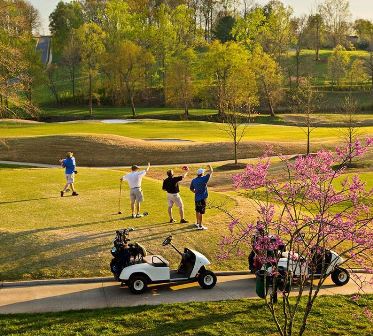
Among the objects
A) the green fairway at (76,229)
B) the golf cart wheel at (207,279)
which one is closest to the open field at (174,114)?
the green fairway at (76,229)

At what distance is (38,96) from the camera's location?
286 ft

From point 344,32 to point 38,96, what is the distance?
7356 centimetres

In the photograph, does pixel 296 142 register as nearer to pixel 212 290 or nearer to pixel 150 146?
pixel 150 146

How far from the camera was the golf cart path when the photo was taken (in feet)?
39.6

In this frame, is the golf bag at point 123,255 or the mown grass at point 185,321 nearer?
the mown grass at point 185,321

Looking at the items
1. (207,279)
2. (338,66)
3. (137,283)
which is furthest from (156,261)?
(338,66)

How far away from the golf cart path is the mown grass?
1.35ft

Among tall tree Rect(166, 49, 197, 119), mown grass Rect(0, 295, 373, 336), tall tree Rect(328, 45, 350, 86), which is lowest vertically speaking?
mown grass Rect(0, 295, 373, 336)

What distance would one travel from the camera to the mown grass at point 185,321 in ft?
35.0

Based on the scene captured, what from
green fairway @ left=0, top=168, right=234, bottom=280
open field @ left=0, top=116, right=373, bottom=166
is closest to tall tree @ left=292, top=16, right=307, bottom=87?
open field @ left=0, top=116, right=373, bottom=166

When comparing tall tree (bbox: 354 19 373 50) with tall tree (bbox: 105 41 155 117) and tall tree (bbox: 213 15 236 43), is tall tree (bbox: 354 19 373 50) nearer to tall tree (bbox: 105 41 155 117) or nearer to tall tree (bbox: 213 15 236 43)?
tall tree (bbox: 213 15 236 43)

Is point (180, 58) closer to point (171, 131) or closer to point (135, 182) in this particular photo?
point (171, 131)

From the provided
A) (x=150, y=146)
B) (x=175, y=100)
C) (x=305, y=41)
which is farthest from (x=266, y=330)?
(x=305, y=41)

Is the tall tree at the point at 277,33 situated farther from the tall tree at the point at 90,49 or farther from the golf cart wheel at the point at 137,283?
the golf cart wheel at the point at 137,283
